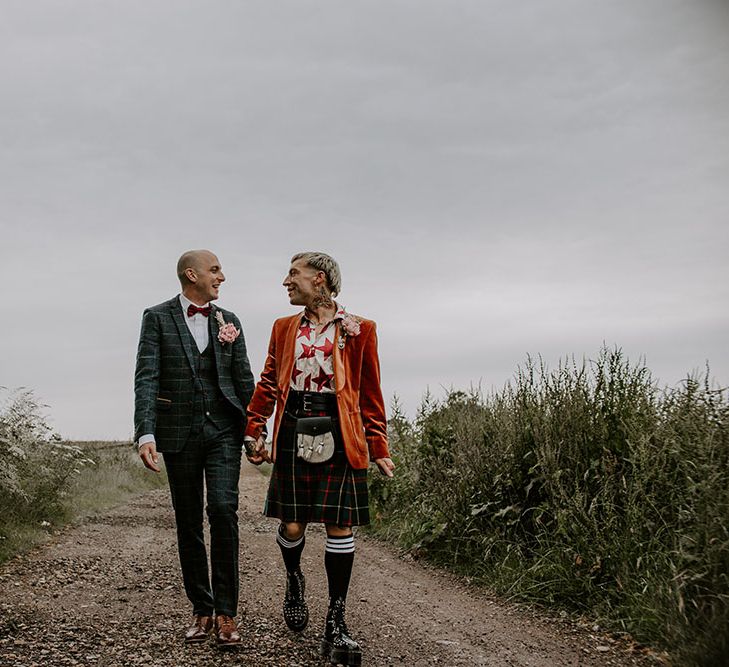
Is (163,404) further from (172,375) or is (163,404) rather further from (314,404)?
(314,404)

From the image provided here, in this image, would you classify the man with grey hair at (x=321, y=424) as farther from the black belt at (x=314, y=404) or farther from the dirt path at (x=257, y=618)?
the dirt path at (x=257, y=618)

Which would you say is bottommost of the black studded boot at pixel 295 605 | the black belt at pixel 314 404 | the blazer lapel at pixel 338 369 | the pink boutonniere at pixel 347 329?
the black studded boot at pixel 295 605

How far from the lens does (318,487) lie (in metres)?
5.07

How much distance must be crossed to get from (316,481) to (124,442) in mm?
20213

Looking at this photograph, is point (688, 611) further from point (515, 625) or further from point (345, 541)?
point (345, 541)

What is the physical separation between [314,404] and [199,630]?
1.61 meters

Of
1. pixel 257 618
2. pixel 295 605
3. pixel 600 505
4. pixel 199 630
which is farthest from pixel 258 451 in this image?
pixel 600 505

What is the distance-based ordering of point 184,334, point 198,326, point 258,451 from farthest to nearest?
point 198,326 → point 184,334 → point 258,451

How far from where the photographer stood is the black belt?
5.05m

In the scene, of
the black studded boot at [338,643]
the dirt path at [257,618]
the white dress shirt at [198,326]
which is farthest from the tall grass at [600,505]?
the white dress shirt at [198,326]

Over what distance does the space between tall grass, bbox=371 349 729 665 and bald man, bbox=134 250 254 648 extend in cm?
257

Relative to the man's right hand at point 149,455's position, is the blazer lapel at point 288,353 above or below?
above

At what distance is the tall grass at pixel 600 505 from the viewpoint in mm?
5062

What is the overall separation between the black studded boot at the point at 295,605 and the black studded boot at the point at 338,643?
1.19 feet
